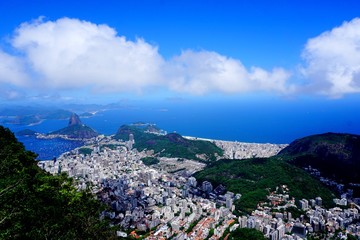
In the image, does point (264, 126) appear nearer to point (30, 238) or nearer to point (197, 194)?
point (197, 194)

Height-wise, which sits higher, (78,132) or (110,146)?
(78,132)

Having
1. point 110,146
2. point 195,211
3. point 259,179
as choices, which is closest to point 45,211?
point 195,211

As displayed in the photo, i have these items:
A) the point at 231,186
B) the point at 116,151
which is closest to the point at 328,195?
the point at 231,186

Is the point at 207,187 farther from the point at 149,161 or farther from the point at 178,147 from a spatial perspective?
the point at 178,147

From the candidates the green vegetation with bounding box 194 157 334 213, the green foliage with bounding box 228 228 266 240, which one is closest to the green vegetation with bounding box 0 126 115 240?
the green foliage with bounding box 228 228 266 240

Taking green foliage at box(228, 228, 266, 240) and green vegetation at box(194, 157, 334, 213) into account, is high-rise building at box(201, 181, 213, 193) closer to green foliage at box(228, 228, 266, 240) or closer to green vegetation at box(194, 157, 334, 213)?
green vegetation at box(194, 157, 334, 213)

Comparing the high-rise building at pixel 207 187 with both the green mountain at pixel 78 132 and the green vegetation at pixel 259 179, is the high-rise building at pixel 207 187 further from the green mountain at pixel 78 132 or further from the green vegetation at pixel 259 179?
the green mountain at pixel 78 132

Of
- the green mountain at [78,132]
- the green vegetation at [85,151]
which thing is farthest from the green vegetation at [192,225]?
the green mountain at [78,132]
